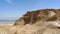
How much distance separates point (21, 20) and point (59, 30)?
12.1 m

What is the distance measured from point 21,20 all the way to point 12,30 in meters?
8.54

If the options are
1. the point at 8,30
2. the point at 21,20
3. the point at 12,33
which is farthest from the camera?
the point at 21,20

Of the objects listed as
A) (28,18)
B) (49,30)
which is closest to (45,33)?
(49,30)

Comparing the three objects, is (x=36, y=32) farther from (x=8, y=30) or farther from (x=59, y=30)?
(x=8, y=30)

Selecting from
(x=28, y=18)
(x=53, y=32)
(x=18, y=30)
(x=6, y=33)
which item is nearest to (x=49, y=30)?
(x=53, y=32)

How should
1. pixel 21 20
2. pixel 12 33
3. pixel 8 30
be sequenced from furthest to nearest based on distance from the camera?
1. pixel 21 20
2. pixel 8 30
3. pixel 12 33

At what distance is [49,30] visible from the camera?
10594mm

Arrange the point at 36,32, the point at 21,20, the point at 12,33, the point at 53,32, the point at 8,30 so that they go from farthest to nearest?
the point at 21,20 < the point at 8,30 < the point at 12,33 < the point at 36,32 < the point at 53,32

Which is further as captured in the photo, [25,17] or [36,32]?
[25,17]

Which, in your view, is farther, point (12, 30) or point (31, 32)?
point (12, 30)

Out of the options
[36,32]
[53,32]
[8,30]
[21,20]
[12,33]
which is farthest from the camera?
[21,20]

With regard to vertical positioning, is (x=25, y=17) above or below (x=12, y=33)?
above

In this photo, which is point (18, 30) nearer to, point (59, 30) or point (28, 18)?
point (59, 30)

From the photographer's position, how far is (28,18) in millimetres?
22016
